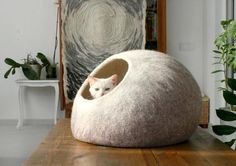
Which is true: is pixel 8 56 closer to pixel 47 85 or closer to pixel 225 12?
pixel 47 85

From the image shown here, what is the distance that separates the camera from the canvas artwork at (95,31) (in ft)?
16.2

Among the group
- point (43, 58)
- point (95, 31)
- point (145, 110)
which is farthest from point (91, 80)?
point (43, 58)

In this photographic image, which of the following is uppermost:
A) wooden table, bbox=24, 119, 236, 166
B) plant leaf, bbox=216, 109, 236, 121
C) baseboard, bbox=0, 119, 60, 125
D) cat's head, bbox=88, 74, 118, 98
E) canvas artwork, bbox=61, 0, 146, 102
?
canvas artwork, bbox=61, 0, 146, 102

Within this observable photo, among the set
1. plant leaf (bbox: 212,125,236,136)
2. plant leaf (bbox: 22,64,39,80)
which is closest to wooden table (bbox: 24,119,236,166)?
plant leaf (bbox: 212,125,236,136)

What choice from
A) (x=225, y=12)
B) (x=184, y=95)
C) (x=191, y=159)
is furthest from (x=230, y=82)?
(x=225, y=12)

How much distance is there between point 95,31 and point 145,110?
3791mm

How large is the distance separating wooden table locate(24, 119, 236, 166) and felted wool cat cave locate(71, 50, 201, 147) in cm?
4

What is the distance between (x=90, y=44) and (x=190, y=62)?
4.48ft

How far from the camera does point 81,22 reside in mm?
4961

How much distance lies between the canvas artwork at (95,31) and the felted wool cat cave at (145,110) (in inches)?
141

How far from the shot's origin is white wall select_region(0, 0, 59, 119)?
17.0 feet

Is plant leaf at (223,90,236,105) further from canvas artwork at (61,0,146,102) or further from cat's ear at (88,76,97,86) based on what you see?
canvas artwork at (61,0,146,102)

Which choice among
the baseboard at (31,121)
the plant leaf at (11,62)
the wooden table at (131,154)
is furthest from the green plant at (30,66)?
the wooden table at (131,154)

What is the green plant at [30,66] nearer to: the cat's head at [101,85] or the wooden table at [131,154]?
the cat's head at [101,85]
